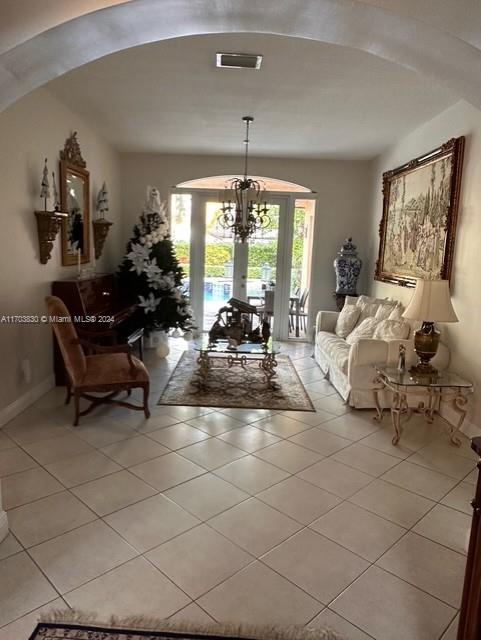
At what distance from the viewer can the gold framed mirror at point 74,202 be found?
14.5 ft

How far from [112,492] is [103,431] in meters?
0.90

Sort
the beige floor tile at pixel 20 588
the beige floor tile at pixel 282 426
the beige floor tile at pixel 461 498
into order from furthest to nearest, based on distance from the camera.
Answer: the beige floor tile at pixel 282 426 → the beige floor tile at pixel 461 498 → the beige floor tile at pixel 20 588

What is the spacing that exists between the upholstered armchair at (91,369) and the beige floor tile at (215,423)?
0.43m

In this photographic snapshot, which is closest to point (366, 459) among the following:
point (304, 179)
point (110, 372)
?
point (110, 372)

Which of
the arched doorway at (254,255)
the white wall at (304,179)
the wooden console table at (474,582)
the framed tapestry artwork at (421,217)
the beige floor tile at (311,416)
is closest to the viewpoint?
the wooden console table at (474,582)

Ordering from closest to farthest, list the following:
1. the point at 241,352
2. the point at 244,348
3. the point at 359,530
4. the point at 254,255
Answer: the point at 359,530 < the point at 241,352 < the point at 244,348 < the point at 254,255

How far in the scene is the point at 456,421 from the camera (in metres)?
3.73

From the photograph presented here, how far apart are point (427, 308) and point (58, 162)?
11.9 ft

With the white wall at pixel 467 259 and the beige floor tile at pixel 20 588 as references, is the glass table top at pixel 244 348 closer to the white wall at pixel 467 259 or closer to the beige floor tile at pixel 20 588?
the white wall at pixel 467 259

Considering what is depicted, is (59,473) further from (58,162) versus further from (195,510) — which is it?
(58,162)

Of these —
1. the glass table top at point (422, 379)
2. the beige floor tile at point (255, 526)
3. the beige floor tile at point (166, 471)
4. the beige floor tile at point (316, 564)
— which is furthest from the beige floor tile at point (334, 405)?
the beige floor tile at point (316, 564)

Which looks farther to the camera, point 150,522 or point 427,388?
point 427,388

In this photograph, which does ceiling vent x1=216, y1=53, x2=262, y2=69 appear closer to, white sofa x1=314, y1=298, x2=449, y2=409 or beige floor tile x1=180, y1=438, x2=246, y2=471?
white sofa x1=314, y1=298, x2=449, y2=409

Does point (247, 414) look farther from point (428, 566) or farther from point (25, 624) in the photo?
point (25, 624)
